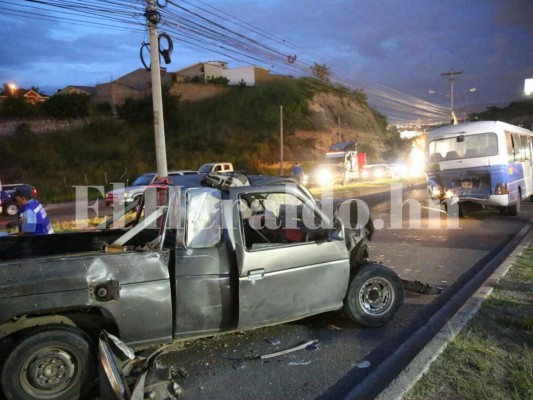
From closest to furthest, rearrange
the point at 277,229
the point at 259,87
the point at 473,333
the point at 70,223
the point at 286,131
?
the point at 473,333
the point at 277,229
the point at 70,223
the point at 286,131
the point at 259,87

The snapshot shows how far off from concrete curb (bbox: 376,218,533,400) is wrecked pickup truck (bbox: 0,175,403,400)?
2.24ft

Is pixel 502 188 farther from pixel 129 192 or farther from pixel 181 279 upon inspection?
pixel 129 192

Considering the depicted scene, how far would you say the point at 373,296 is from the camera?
487 cm

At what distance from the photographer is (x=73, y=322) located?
3504mm

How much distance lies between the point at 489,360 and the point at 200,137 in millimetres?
37704

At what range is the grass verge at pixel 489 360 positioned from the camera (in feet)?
10.7

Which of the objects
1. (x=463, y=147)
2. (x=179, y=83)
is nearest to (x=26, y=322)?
(x=463, y=147)

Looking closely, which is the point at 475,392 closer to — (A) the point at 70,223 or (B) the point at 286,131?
(A) the point at 70,223

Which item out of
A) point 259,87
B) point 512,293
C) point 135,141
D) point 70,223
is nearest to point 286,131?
point 259,87

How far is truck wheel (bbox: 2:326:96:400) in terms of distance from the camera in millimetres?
3121

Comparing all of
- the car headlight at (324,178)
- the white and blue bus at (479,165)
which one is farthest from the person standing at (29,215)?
the car headlight at (324,178)

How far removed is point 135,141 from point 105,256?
35.2m

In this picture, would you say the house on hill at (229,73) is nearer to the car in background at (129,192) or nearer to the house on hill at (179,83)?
the house on hill at (179,83)

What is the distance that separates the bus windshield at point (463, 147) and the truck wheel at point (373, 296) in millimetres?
8711
